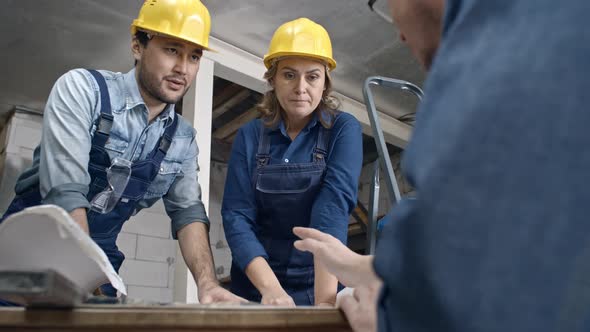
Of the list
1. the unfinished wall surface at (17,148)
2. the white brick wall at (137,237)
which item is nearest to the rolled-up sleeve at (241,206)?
the white brick wall at (137,237)

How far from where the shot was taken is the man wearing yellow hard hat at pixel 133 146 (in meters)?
1.48

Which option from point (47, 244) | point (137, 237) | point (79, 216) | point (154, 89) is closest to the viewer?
point (47, 244)

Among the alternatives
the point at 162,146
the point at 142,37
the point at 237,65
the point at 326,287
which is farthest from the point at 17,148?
the point at 326,287

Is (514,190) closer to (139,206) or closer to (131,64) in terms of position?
(139,206)

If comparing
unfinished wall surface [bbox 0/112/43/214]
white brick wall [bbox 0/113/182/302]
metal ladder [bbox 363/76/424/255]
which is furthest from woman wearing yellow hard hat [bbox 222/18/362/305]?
unfinished wall surface [bbox 0/112/43/214]

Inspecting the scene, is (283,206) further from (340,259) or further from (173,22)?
(340,259)

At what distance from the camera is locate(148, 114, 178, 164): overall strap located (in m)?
1.74

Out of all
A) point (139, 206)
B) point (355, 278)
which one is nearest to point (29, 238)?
point (355, 278)

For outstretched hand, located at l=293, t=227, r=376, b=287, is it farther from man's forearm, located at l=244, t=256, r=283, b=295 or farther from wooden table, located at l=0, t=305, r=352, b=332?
man's forearm, located at l=244, t=256, r=283, b=295

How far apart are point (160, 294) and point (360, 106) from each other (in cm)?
213

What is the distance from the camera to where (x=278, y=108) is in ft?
5.97

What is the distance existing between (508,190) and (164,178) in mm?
1506

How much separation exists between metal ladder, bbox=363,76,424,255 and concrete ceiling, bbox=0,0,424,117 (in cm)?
157

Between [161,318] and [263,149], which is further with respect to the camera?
[263,149]
